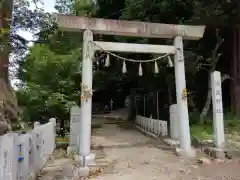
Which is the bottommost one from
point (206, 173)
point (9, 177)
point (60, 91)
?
point (206, 173)

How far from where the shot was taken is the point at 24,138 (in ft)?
19.1

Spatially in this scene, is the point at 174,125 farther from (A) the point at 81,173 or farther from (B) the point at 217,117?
(A) the point at 81,173

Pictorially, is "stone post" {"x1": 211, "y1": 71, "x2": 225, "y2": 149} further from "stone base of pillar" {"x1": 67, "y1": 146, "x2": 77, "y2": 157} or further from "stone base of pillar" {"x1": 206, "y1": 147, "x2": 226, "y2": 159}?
"stone base of pillar" {"x1": 67, "y1": 146, "x2": 77, "y2": 157}

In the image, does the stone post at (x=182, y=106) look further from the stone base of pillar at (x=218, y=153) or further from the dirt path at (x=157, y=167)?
the stone base of pillar at (x=218, y=153)

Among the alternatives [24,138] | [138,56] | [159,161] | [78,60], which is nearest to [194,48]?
[138,56]

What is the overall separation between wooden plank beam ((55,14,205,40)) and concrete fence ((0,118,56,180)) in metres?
3.11

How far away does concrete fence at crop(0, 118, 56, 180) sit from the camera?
4605 millimetres

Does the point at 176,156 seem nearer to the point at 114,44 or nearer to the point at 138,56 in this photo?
the point at 114,44

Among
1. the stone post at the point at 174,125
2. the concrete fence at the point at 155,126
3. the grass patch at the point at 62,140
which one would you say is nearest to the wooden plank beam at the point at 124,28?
the stone post at the point at 174,125

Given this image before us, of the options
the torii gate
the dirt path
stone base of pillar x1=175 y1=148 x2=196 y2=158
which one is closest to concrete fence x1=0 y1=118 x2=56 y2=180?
the torii gate

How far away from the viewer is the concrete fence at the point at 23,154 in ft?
15.1

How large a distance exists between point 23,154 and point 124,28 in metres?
4.87

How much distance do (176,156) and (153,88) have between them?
933 cm

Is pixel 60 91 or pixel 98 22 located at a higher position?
pixel 98 22
